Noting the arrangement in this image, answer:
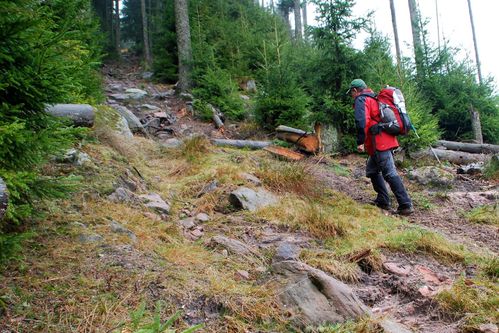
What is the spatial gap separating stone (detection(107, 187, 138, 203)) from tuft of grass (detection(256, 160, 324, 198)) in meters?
2.16

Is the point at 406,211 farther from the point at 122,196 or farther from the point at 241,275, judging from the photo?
the point at 122,196

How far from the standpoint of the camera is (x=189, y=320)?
254cm

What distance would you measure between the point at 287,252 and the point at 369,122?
10.2ft

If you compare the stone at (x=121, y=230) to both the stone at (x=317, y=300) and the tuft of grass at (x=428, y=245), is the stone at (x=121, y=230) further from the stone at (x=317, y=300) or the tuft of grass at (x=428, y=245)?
the tuft of grass at (x=428, y=245)

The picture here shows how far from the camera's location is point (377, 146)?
19.5 ft

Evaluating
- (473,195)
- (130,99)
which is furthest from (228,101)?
(473,195)

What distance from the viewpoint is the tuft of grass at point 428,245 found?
13.0 feet

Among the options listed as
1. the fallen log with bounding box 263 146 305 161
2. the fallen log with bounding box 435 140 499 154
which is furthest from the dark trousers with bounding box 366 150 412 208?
the fallen log with bounding box 435 140 499 154

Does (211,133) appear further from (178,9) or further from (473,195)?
(473,195)

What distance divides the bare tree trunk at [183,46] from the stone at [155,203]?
8.41 meters

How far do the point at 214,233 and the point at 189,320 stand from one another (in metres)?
1.90

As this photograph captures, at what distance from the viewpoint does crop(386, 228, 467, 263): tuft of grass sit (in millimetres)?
Answer: 3960

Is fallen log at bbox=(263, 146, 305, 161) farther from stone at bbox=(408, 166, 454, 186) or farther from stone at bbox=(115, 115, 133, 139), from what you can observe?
stone at bbox=(115, 115, 133, 139)

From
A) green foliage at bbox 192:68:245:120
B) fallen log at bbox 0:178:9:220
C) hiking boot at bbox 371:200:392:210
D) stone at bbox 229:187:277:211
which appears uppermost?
green foliage at bbox 192:68:245:120
